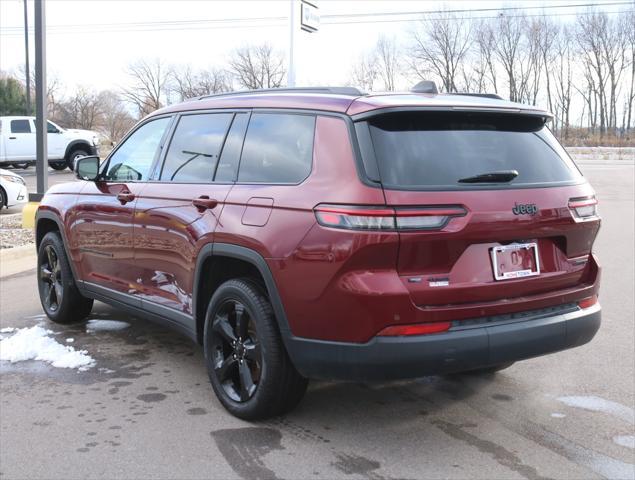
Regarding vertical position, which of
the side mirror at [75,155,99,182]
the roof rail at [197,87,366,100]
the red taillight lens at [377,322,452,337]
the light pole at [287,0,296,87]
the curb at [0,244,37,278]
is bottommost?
the curb at [0,244,37,278]

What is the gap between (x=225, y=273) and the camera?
3.99m

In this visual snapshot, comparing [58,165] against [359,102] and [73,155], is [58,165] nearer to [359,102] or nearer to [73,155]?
[73,155]

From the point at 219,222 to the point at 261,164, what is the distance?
409 millimetres

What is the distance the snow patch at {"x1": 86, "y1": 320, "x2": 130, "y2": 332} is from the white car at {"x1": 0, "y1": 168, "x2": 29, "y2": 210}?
9.84m

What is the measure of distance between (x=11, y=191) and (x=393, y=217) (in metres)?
13.5

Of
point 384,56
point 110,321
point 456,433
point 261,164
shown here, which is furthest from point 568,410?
point 384,56

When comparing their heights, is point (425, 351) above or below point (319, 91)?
below

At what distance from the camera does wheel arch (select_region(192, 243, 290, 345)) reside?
133 inches

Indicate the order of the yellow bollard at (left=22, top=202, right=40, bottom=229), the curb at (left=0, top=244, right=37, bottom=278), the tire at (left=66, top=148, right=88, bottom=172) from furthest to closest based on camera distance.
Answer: the tire at (left=66, top=148, right=88, bottom=172)
the yellow bollard at (left=22, top=202, right=40, bottom=229)
the curb at (left=0, top=244, right=37, bottom=278)

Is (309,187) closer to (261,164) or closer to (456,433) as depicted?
(261,164)

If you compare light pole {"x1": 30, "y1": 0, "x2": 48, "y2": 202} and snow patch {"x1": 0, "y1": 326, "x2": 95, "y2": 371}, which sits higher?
light pole {"x1": 30, "y1": 0, "x2": 48, "y2": 202}

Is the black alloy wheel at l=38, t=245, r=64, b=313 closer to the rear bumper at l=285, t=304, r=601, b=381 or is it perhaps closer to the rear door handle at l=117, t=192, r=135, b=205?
the rear door handle at l=117, t=192, r=135, b=205

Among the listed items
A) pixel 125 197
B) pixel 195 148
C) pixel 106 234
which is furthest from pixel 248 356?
pixel 106 234

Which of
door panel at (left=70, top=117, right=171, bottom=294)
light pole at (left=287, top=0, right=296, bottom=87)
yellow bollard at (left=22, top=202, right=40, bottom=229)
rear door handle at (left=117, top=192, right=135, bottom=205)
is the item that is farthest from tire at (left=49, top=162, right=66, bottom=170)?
rear door handle at (left=117, top=192, right=135, bottom=205)
